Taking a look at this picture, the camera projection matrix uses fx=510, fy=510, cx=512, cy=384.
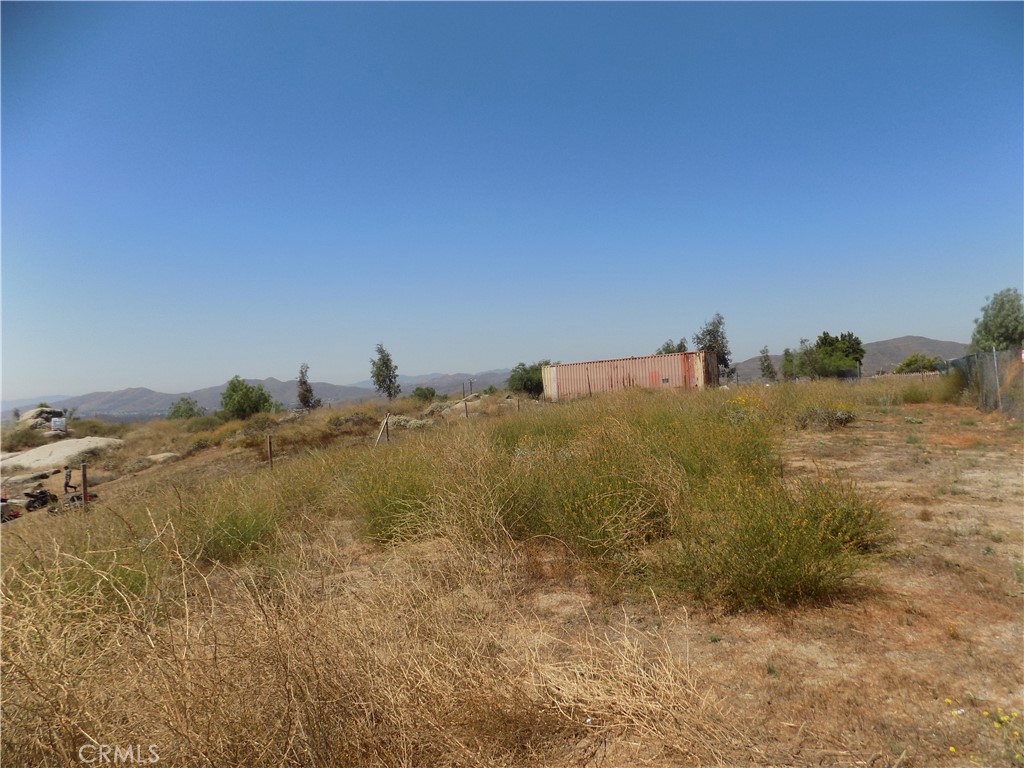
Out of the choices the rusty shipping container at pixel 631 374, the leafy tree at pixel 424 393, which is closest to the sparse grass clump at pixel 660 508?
the rusty shipping container at pixel 631 374

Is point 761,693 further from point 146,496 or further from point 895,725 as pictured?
point 146,496

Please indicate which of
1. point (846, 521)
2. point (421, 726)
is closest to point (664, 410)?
point (846, 521)

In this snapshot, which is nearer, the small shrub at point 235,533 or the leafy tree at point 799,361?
the small shrub at point 235,533

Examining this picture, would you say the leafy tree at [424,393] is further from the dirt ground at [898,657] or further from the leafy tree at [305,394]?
the dirt ground at [898,657]

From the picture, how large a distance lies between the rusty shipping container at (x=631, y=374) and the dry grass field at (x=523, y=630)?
72.0ft

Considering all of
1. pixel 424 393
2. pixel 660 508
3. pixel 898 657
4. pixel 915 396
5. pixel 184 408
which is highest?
pixel 424 393

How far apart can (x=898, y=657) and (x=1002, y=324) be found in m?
67.3

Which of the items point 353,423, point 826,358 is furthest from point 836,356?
point 353,423

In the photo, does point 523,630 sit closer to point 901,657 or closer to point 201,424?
point 901,657

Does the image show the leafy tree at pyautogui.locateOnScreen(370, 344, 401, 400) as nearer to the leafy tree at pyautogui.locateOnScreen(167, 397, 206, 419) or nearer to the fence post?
the leafy tree at pyautogui.locateOnScreen(167, 397, 206, 419)

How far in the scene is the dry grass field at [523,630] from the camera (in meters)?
2.11

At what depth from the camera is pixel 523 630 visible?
3.02 meters

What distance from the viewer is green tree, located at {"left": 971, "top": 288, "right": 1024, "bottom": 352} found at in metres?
49.3

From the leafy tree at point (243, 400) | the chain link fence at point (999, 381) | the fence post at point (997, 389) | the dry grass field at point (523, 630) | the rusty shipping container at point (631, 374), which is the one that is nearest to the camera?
the dry grass field at point (523, 630)
